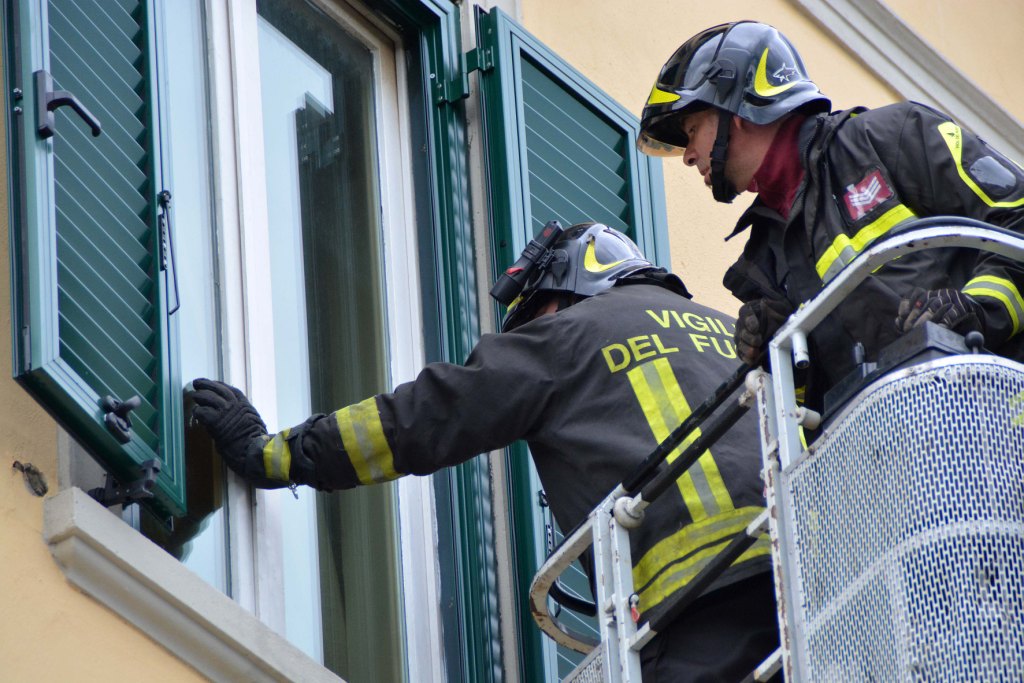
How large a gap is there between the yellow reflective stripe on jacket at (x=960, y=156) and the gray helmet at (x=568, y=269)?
1.31 metres

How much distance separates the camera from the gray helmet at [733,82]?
536cm

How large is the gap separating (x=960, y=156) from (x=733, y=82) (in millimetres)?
825

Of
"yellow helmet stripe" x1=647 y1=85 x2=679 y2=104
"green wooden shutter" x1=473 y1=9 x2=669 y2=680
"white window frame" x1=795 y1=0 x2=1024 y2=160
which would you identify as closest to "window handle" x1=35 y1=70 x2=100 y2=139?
"yellow helmet stripe" x1=647 y1=85 x2=679 y2=104

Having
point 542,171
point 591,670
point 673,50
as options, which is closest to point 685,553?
point 591,670

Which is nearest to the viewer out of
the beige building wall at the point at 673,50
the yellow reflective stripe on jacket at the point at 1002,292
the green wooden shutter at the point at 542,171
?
the yellow reflective stripe on jacket at the point at 1002,292

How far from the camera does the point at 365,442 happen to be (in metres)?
5.45

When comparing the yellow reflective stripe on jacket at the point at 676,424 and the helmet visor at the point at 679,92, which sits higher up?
the helmet visor at the point at 679,92

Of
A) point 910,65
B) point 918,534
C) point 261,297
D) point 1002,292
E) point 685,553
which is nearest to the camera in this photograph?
point 918,534

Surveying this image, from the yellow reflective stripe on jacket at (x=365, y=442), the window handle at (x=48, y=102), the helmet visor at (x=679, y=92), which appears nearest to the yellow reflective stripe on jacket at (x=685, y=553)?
the yellow reflective stripe on jacket at (x=365, y=442)

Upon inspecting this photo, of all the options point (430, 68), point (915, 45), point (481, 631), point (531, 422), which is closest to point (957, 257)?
point (531, 422)

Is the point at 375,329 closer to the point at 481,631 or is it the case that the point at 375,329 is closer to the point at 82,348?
the point at 481,631

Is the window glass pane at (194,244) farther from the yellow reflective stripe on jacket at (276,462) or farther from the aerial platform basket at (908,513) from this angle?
the aerial platform basket at (908,513)

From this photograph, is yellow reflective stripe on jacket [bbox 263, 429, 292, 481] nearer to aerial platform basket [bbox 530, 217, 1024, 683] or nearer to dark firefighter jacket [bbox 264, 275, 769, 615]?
dark firefighter jacket [bbox 264, 275, 769, 615]

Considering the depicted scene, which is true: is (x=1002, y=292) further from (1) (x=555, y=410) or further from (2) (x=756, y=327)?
(1) (x=555, y=410)
